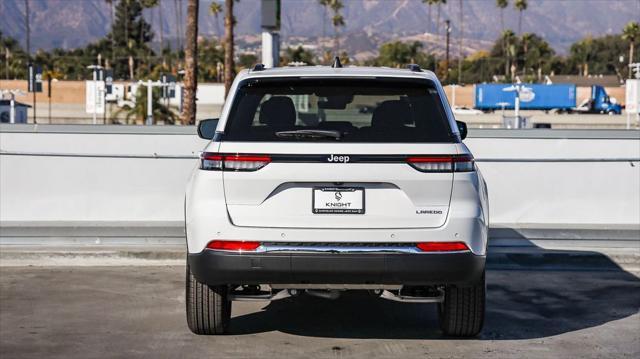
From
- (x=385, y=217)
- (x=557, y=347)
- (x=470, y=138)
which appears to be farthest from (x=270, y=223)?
(x=470, y=138)

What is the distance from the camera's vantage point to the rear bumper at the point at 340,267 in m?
6.87

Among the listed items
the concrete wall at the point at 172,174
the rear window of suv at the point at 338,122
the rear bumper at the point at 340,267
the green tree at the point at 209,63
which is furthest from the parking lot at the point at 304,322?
the green tree at the point at 209,63

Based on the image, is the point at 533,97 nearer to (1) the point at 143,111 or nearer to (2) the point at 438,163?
(1) the point at 143,111

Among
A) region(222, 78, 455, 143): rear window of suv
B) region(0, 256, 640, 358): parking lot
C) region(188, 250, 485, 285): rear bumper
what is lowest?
region(0, 256, 640, 358): parking lot

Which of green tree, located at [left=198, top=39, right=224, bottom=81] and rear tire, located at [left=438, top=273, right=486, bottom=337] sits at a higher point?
green tree, located at [left=198, top=39, right=224, bottom=81]

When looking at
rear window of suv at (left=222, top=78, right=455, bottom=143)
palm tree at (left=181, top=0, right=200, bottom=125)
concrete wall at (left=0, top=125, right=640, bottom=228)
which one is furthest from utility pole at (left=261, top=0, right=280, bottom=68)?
rear window of suv at (left=222, top=78, right=455, bottom=143)

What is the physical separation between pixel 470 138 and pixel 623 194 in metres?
2.09

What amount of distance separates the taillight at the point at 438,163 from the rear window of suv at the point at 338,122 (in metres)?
0.14

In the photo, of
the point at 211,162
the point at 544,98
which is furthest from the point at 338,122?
the point at 544,98

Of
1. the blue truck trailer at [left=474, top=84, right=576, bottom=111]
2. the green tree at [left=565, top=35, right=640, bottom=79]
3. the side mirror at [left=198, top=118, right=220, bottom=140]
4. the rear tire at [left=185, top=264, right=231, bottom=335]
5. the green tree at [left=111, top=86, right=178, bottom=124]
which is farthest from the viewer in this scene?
the green tree at [left=565, top=35, right=640, bottom=79]

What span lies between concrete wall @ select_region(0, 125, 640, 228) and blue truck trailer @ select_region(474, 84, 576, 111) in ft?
308

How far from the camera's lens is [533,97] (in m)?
108

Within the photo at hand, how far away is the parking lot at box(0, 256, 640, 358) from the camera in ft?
25.0

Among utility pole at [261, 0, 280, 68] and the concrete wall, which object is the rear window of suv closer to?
the concrete wall
